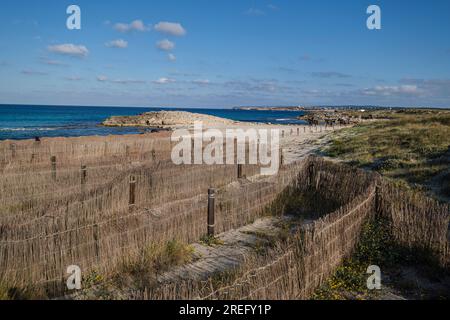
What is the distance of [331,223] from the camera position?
512cm

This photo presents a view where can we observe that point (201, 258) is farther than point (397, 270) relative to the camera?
Yes

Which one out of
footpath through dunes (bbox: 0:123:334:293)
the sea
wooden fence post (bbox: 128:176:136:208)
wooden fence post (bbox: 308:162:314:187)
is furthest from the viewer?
the sea

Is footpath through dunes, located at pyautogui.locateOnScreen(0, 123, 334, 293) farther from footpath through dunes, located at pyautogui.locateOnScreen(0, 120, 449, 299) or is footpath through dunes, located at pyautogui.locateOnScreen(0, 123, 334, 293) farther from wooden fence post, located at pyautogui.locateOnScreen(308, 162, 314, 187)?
wooden fence post, located at pyautogui.locateOnScreen(308, 162, 314, 187)

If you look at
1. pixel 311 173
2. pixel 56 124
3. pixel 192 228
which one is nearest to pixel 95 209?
pixel 192 228

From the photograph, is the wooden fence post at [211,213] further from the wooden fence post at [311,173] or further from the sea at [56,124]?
the sea at [56,124]

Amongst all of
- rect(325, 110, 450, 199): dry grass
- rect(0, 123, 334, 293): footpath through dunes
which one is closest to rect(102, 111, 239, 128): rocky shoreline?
rect(325, 110, 450, 199): dry grass

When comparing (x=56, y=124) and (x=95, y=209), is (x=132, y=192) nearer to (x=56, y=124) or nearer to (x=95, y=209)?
(x=95, y=209)

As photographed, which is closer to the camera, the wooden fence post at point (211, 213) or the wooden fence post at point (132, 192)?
the wooden fence post at point (211, 213)

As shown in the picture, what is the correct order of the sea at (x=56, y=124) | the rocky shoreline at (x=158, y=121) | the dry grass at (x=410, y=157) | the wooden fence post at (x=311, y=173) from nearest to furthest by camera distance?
1. the wooden fence post at (x=311, y=173)
2. the dry grass at (x=410, y=157)
3. the sea at (x=56, y=124)
4. the rocky shoreline at (x=158, y=121)

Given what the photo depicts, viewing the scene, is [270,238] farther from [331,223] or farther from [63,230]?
[63,230]

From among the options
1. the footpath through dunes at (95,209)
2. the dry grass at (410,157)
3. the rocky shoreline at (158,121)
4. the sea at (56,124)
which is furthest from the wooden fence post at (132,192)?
the rocky shoreline at (158,121)

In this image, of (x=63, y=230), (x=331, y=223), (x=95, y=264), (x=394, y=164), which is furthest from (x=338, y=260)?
(x=394, y=164)

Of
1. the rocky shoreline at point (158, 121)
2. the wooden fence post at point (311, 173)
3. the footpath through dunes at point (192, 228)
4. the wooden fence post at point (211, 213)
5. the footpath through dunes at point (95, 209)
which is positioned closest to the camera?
the footpath through dunes at point (192, 228)
